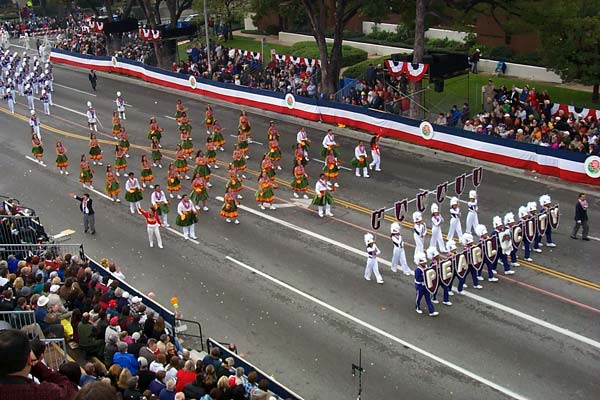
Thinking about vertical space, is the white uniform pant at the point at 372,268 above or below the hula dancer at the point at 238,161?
below

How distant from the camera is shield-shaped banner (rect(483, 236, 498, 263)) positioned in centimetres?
1808

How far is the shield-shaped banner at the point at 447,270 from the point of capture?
1698cm

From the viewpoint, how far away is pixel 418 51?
31500 millimetres

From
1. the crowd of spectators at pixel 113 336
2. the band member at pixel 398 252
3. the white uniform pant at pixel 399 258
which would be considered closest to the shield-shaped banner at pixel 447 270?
the band member at pixel 398 252

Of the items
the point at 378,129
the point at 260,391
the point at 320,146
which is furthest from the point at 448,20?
the point at 260,391

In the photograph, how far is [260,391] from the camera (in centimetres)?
1116

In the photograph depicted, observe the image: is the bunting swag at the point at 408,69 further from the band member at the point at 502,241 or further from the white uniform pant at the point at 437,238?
the band member at the point at 502,241

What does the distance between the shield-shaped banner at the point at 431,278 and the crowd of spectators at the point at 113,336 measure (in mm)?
5440

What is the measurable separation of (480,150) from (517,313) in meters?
11.8

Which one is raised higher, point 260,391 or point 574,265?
point 260,391

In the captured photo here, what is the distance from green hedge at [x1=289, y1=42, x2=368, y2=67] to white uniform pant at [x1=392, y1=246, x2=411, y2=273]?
30.0 metres

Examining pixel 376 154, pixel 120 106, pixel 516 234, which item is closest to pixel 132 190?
pixel 376 154

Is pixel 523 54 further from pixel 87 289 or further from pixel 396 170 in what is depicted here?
pixel 87 289

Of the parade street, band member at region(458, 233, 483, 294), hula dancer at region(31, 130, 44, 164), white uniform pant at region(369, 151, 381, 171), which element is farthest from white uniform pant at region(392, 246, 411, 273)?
hula dancer at region(31, 130, 44, 164)
